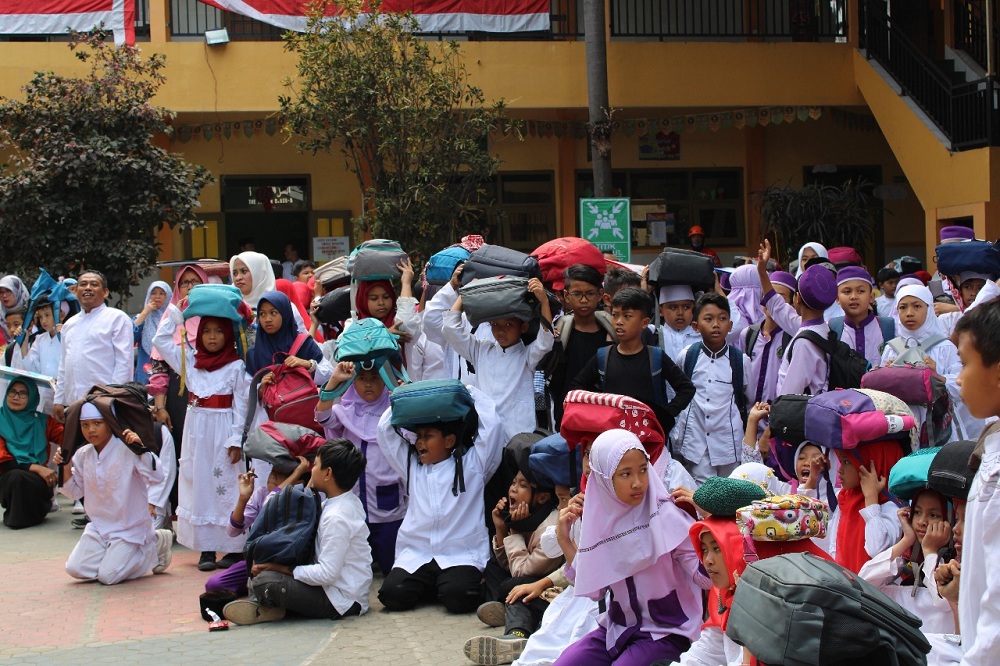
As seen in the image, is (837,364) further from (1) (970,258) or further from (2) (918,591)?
(2) (918,591)

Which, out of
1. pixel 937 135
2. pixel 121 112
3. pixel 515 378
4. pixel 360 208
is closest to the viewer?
pixel 515 378

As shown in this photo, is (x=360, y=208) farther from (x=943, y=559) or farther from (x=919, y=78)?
(x=943, y=559)

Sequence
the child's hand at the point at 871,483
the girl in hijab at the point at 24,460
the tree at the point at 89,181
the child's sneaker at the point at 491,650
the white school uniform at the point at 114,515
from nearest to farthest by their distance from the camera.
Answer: the child's hand at the point at 871,483 < the child's sneaker at the point at 491,650 < the white school uniform at the point at 114,515 < the girl in hijab at the point at 24,460 < the tree at the point at 89,181

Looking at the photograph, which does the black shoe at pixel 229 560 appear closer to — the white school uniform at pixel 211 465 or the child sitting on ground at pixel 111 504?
the white school uniform at pixel 211 465

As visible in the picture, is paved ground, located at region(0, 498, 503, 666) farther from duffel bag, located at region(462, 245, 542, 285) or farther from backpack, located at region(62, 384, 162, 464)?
duffel bag, located at region(462, 245, 542, 285)

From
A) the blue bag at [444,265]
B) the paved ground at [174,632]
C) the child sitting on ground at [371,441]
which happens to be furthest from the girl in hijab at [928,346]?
the child sitting on ground at [371,441]

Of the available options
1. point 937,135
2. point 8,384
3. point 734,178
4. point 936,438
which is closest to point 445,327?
point 936,438

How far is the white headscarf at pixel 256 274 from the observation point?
8.80m

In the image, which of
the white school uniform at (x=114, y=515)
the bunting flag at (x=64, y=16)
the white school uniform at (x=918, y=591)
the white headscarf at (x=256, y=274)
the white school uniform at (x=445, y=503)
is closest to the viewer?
the white school uniform at (x=918, y=591)

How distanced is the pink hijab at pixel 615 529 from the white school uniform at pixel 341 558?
84.3 inches

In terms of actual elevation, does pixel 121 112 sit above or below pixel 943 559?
above

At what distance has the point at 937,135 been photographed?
50.5 feet

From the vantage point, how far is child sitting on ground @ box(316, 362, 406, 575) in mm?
7441

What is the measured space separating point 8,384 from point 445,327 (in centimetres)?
465
